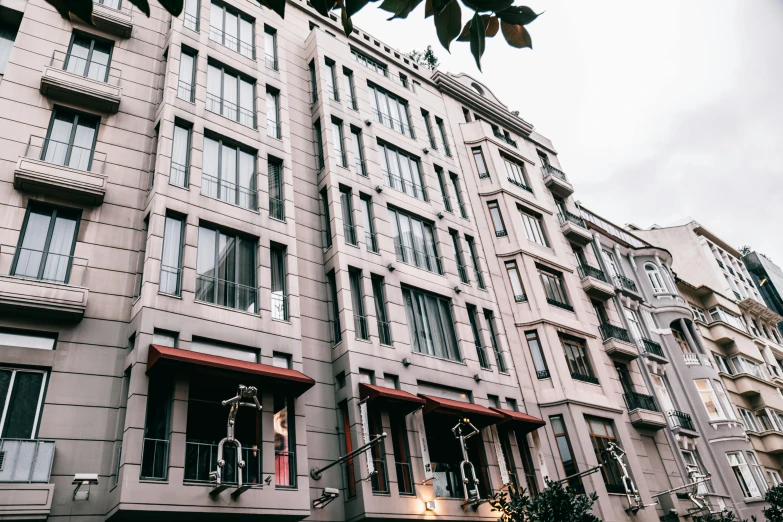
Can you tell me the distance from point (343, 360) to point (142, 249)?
6.86m

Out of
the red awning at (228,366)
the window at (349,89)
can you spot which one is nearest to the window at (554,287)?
the window at (349,89)

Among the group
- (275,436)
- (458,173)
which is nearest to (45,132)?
(275,436)

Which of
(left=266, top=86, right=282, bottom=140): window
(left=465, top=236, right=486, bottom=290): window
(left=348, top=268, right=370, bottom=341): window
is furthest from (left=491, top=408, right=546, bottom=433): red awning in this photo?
(left=266, top=86, right=282, bottom=140): window

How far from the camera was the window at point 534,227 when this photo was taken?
29.8m

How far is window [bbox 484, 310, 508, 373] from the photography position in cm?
2367

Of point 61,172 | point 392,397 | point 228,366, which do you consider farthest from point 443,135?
point 228,366

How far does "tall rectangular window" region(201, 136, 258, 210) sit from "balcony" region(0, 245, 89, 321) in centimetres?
469

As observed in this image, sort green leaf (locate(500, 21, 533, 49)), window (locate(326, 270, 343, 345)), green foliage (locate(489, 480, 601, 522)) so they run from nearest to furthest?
1. green leaf (locate(500, 21, 533, 49))
2. green foliage (locate(489, 480, 601, 522))
3. window (locate(326, 270, 343, 345))

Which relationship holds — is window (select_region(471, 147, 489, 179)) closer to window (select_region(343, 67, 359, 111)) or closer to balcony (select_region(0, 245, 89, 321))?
window (select_region(343, 67, 359, 111))

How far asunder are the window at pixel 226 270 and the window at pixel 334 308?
10.2ft

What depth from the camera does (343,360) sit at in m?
18.7

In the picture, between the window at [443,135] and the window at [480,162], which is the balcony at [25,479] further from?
the window at [480,162]

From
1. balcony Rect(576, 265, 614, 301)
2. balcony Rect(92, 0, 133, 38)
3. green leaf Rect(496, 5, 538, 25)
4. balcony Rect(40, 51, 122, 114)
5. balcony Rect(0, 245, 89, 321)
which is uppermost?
balcony Rect(92, 0, 133, 38)

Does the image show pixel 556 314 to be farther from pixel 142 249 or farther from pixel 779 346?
pixel 779 346
